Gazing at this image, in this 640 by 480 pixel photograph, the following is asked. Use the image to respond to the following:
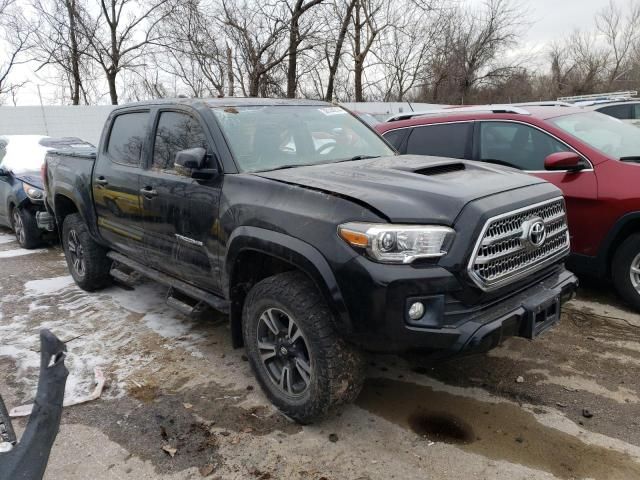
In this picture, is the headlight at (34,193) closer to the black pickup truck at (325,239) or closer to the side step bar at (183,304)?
the black pickup truck at (325,239)

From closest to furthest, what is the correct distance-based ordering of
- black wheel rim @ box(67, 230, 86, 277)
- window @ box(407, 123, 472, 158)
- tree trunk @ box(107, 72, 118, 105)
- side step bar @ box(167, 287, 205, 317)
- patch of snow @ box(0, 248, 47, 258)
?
side step bar @ box(167, 287, 205, 317)
window @ box(407, 123, 472, 158)
black wheel rim @ box(67, 230, 86, 277)
patch of snow @ box(0, 248, 47, 258)
tree trunk @ box(107, 72, 118, 105)

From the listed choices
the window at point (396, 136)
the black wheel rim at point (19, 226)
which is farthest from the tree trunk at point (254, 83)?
the window at point (396, 136)

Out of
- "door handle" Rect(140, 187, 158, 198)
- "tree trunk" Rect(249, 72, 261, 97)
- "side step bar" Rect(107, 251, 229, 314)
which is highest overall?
"tree trunk" Rect(249, 72, 261, 97)

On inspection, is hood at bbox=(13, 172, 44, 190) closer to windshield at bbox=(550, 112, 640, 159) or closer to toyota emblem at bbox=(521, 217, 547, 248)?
windshield at bbox=(550, 112, 640, 159)

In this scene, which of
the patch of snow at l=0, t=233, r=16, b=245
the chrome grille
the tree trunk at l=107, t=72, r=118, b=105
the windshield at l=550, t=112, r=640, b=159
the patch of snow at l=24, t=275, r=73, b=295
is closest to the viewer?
the chrome grille

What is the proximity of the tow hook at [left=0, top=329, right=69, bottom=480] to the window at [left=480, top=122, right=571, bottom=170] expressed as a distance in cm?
430

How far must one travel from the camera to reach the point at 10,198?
7.94 metres

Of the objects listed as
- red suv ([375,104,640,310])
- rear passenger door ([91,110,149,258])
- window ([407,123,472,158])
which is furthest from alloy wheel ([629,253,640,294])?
rear passenger door ([91,110,149,258])

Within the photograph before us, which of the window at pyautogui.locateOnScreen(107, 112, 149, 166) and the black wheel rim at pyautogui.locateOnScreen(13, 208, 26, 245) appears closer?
the window at pyautogui.locateOnScreen(107, 112, 149, 166)

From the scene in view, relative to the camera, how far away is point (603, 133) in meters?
4.83

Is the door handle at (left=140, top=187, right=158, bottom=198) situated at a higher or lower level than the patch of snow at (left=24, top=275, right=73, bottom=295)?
higher

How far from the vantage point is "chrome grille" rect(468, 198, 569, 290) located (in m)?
2.55

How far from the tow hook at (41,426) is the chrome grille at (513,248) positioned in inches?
72.5

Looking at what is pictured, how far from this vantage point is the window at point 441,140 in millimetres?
5277
